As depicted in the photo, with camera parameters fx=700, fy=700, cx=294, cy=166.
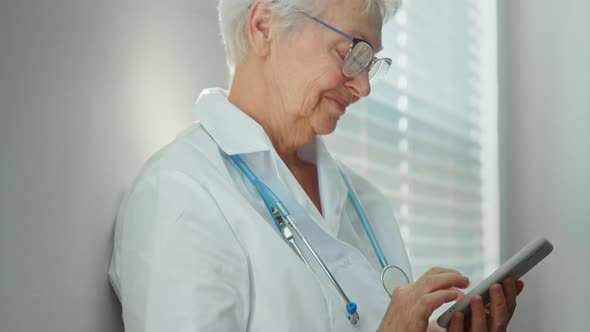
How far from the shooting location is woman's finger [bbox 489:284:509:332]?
1.22 m

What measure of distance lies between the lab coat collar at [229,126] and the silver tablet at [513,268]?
0.45 metres

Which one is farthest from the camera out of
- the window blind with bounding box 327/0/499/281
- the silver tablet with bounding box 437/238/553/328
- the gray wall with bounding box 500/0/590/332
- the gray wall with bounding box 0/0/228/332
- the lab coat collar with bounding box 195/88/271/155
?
the gray wall with bounding box 500/0/590/332

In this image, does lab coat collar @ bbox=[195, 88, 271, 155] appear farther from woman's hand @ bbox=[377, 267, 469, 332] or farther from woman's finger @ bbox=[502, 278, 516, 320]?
woman's finger @ bbox=[502, 278, 516, 320]

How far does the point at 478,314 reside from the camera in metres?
1.21

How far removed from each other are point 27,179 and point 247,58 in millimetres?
583

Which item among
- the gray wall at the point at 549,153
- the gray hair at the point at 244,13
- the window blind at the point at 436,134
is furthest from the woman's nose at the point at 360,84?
the gray wall at the point at 549,153

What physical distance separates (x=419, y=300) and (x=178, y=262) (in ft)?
1.30

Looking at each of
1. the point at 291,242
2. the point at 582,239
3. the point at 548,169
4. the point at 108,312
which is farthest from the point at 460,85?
the point at 108,312

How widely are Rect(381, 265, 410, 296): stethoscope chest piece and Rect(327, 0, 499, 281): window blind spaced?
78 cm

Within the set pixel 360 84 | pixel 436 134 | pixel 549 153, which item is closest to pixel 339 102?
pixel 360 84

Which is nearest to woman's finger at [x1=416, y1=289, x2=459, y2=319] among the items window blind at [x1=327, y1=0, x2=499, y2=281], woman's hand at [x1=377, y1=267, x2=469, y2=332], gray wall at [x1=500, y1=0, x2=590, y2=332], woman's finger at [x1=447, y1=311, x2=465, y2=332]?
woman's hand at [x1=377, y1=267, x2=469, y2=332]

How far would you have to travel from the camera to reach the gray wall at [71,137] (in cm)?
97

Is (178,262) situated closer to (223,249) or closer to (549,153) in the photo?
(223,249)

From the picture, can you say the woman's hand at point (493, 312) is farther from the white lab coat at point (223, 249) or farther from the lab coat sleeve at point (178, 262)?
the lab coat sleeve at point (178, 262)
